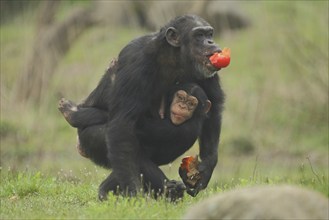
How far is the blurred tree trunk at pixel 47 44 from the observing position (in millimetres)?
20094

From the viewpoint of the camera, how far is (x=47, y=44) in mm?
21391

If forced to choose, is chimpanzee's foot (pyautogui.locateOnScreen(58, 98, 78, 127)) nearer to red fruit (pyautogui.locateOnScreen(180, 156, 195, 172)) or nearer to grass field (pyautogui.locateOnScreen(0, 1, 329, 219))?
red fruit (pyautogui.locateOnScreen(180, 156, 195, 172))

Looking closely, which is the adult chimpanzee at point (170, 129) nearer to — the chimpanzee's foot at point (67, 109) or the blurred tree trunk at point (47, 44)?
the chimpanzee's foot at point (67, 109)

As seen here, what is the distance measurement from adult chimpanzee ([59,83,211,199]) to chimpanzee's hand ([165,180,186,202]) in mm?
10

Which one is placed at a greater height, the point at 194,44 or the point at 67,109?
the point at 194,44

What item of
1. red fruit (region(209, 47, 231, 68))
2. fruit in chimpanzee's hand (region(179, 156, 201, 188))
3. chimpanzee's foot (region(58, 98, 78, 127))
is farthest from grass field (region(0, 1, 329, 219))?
red fruit (region(209, 47, 231, 68))

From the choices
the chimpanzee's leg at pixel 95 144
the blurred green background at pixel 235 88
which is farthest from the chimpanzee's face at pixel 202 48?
the blurred green background at pixel 235 88

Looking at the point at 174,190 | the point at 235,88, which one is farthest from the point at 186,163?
the point at 235,88

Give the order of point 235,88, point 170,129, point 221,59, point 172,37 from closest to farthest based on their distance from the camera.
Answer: point 221,59
point 170,129
point 172,37
point 235,88

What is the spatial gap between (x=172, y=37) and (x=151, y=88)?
64 cm

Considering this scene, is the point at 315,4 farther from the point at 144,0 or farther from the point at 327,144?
the point at 144,0

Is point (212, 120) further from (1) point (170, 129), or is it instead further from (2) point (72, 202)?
(2) point (72, 202)

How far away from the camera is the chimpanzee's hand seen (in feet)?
28.5

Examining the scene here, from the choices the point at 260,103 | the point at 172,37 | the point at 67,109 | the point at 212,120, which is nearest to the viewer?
the point at 172,37
